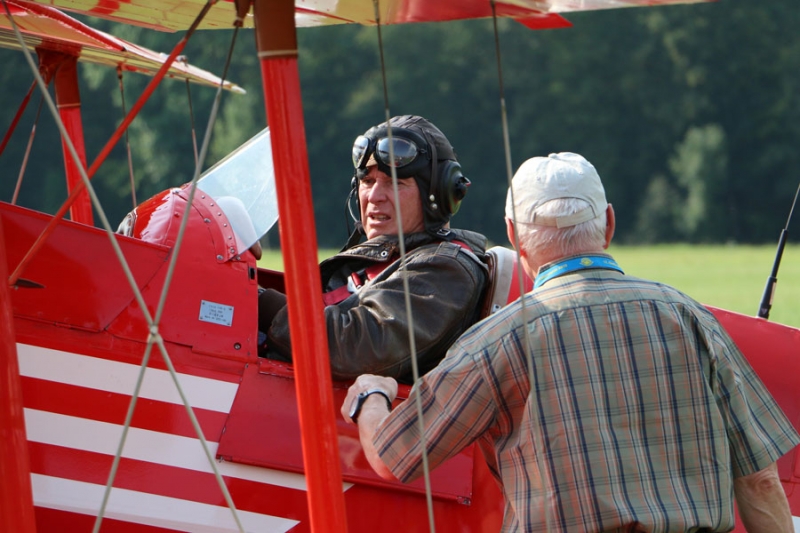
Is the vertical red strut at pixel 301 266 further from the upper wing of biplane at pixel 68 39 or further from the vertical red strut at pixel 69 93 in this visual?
the vertical red strut at pixel 69 93

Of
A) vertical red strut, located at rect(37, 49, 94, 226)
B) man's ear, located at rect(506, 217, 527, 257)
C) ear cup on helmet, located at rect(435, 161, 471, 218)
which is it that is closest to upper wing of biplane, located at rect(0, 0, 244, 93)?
vertical red strut, located at rect(37, 49, 94, 226)

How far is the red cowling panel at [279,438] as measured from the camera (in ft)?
10.0

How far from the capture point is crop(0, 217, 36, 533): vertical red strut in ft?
8.36

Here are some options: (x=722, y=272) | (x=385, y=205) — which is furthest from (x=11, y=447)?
(x=722, y=272)

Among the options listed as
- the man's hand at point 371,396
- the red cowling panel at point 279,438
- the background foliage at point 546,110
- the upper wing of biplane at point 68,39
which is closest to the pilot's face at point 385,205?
the red cowling panel at point 279,438

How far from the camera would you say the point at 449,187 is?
3.67 m

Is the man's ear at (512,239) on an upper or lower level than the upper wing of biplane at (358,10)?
lower

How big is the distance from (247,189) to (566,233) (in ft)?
4.70

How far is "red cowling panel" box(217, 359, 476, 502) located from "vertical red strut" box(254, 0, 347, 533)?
673mm

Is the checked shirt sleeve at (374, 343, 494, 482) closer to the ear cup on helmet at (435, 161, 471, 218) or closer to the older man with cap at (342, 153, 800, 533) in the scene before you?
the older man with cap at (342, 153, 800, 533)

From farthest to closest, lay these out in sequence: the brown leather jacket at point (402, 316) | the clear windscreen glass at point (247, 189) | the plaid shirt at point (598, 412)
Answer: the clear windscreen glass at point (247, 189) → the brown leather jacket at point (402, 316) → the plaid shirt at point (598, 412)

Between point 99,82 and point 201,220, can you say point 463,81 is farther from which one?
point 201,220

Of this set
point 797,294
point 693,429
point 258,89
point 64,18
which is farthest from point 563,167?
point 258,89

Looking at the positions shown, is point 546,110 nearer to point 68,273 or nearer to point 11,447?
point 68,273
